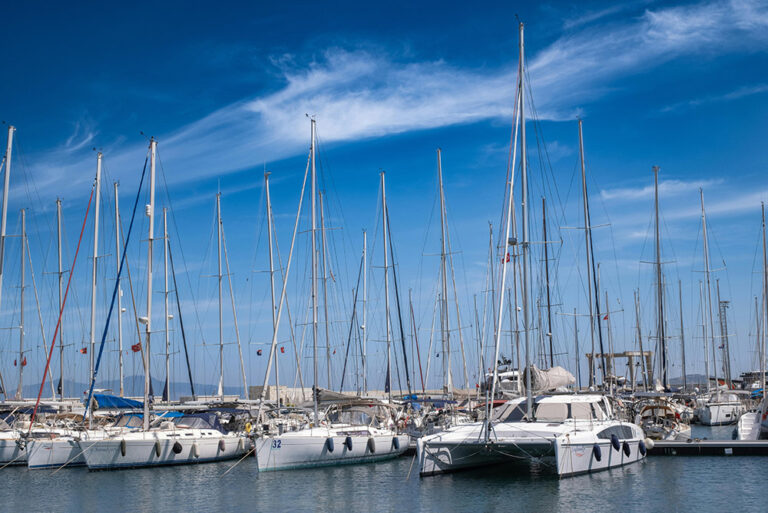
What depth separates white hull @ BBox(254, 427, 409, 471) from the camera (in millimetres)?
29375

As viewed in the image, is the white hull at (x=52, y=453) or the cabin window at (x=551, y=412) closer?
the cabin window at (x=551, y=412)

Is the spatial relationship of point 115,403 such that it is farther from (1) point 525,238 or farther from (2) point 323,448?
(1) point 525,238

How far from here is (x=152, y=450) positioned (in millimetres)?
31672

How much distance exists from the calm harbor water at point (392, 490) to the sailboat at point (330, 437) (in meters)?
0.52

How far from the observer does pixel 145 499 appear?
81.3 feet

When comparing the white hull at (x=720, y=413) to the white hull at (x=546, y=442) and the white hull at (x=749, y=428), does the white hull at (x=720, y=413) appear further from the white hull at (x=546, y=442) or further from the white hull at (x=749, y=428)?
the white hull at (x=546, y=442)

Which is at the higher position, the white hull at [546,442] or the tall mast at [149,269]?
the tall mast at [149,269]

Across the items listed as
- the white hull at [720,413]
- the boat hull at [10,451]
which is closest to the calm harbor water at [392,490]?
the boat hull at [10,451]

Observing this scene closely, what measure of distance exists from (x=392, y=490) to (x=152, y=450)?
11.8 m

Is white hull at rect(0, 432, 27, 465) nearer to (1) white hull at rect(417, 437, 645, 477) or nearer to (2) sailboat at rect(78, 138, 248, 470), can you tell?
(2) sailboat at rect(78, 138, 248, 470)

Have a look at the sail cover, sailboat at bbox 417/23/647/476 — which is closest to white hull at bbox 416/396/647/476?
sailboat at bbox 417/23/647/476

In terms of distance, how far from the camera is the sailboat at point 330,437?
2953 cm

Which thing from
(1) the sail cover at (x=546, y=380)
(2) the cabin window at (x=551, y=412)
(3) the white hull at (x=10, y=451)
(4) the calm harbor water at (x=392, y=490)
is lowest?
(4) the calm harbor water at (x=392, y=490)

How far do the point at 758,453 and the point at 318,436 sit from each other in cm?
1850
